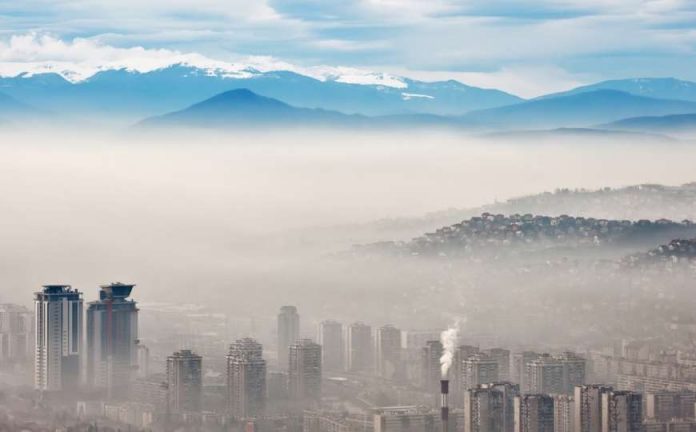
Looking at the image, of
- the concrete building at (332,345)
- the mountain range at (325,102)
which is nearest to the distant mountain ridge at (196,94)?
the mountain range at (325,102)

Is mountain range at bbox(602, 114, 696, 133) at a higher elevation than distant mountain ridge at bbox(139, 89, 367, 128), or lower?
lower

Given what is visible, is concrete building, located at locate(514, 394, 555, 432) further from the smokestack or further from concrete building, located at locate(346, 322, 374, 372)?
concrete building, located at locate(346, 322, 374, 372)

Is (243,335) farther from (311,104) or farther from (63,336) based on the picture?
(311,104)

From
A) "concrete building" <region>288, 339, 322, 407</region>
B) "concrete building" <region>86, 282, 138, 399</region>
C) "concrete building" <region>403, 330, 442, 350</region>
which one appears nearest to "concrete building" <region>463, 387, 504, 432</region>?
"concrete building" <region>288, 339, 322, 407</region>

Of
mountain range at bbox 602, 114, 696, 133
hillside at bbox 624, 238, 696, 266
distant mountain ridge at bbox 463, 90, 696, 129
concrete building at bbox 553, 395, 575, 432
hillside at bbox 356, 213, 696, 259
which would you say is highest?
distant mountain ridge at bbox 463, 90, 696, 129

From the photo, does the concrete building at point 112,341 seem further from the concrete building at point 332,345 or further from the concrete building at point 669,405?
the concrete building at point 669,405

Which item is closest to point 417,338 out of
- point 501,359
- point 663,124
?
point 501,359

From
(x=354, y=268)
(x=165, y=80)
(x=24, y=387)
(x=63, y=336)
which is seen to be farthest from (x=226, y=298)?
(x=165, y=80)
